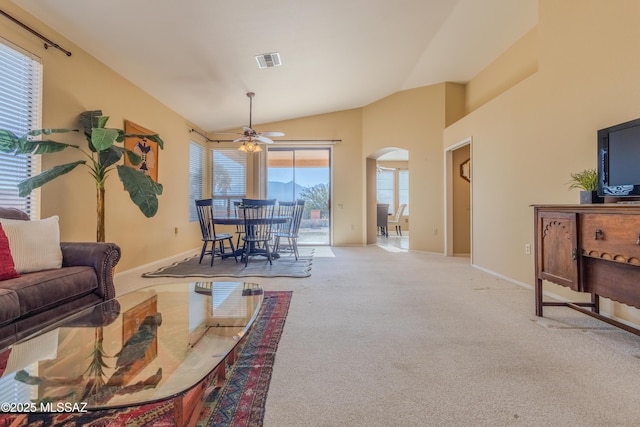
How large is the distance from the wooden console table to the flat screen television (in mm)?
319

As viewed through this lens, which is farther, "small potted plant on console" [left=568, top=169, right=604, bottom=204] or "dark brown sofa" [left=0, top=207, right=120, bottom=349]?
"small potted plant on console" [left=568, top=169, right=604, bottom=204]

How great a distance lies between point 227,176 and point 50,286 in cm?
535

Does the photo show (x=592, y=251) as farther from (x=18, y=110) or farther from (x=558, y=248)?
(x=18, y=110)

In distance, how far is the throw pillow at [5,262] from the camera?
1815 millimetres

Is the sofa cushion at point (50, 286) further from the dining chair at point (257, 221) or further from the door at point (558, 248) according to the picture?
the door at point (558, 248)

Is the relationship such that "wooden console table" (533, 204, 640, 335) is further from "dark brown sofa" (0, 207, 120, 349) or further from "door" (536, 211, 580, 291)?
"dark brown sofa" (0, 207, 120, 349)

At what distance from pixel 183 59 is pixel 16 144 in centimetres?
206

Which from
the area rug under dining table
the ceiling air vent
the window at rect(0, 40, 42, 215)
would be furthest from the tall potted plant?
the ceiling air vent

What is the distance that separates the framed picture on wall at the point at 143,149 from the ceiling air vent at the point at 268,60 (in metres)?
→ 1.99

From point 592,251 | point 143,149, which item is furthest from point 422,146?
point 143,149

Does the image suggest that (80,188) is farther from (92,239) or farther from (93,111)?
(93,111)

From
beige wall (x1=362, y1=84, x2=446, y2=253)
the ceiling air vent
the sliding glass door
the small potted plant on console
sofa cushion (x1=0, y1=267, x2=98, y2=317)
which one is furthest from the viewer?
the sliding glass door

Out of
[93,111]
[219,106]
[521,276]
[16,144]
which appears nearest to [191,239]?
[219,106]

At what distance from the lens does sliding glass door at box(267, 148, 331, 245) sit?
7188 millimetres
